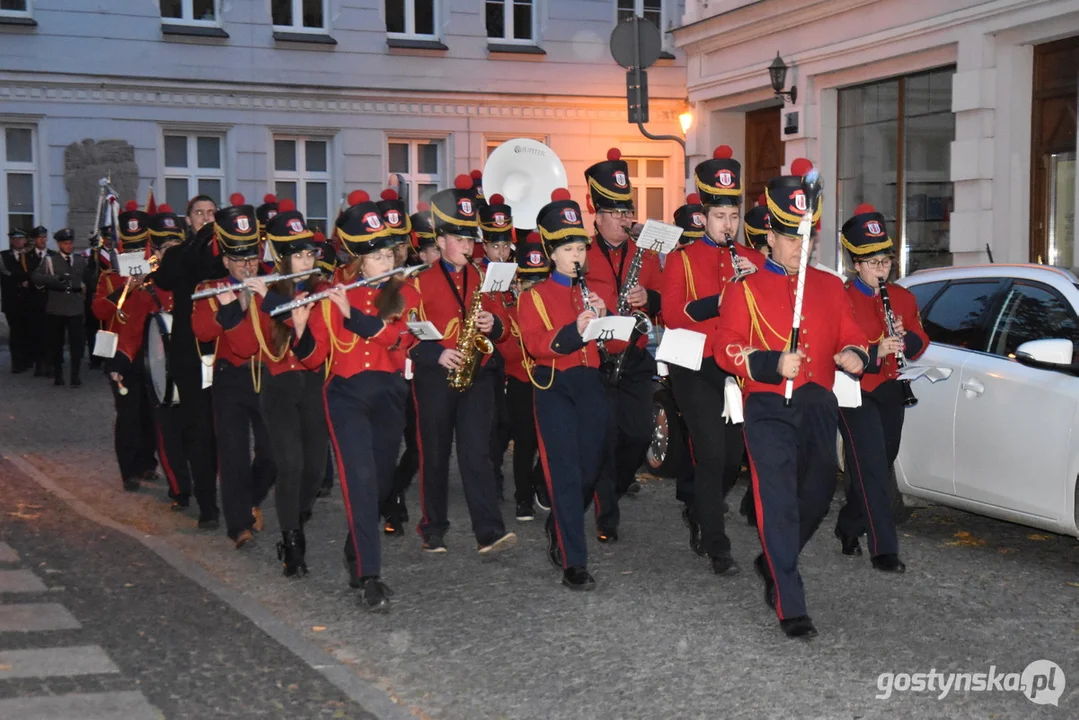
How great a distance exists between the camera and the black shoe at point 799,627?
6.91 m

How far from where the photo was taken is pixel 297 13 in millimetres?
27766

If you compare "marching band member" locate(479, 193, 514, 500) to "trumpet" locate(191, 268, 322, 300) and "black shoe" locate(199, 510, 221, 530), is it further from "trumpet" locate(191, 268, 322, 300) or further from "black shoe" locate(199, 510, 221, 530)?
"trumpet" locate(191, 268, 322, 300)

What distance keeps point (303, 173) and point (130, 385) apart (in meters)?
16.9

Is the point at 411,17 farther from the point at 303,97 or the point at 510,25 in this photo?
the point at 303,97

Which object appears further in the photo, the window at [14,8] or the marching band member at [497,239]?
the window at [14,8]

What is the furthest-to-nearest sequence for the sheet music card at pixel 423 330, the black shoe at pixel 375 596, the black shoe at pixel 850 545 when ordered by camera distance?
the black shoe at pixel 850 545, the sheet music card at pixel 423 330, the black shoe at pixel 375 596

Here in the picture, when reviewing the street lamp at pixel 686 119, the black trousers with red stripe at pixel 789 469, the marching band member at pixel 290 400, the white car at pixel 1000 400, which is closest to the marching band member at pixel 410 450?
the marching band member at pixel 290 400

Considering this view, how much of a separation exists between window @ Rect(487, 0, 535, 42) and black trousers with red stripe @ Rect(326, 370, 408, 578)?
21.8m

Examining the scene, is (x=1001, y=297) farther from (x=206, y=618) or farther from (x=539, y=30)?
(x=539, y=30)

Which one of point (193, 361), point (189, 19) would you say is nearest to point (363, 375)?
point (193, 361)

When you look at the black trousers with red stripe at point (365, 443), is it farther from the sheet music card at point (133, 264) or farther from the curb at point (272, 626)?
the sheet music card at point (133, 264)

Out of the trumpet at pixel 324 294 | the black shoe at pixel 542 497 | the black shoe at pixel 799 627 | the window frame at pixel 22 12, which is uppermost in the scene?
the window frame at pixel 22 12

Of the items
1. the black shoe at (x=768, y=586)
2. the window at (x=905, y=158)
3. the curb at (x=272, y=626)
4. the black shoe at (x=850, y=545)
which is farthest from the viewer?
the window at (x=905, y=158)

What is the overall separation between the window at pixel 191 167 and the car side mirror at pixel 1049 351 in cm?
2104
